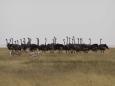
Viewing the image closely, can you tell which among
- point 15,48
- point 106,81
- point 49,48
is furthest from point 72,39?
point 106,81

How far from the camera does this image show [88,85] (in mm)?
19969

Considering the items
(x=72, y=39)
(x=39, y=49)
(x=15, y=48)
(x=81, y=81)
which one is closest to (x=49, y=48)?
(x=39, y=49)

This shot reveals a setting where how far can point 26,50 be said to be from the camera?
277 ft

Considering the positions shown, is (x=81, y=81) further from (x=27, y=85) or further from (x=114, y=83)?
(x=27, y=85)

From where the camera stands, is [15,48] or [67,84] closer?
[67,84]

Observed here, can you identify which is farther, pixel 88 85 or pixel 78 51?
pixel 78 51

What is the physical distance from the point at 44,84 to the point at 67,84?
53.4 inches

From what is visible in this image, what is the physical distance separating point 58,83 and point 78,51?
60273 millimetres

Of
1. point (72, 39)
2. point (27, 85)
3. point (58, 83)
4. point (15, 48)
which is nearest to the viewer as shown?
point (27, 85)

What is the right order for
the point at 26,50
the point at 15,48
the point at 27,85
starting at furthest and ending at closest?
the point at 26,50 → the point at 15,48 → the point at 27,85

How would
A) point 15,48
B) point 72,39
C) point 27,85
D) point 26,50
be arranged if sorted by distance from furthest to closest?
point 72,39
point 26,50
point 15,48
point 27,85

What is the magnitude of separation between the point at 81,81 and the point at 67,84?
1.44m

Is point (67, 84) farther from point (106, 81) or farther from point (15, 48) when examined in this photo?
point (15, 48)

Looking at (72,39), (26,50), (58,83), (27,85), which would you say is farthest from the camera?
(72,39)
